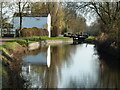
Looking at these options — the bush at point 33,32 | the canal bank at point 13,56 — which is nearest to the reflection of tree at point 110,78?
the canal bank at point 13,56

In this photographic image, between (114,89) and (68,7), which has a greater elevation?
(68,7)

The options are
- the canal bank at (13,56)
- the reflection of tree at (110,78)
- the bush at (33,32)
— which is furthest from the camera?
the bush at (33,32)

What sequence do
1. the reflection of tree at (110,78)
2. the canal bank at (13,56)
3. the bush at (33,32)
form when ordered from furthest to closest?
the bush at (33,32) → the reflection of tree at (110,78) → the canal bank at (13,56)

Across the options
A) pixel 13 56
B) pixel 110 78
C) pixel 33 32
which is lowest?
pixel 110 78

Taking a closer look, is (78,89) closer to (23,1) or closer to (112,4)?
(112,4)

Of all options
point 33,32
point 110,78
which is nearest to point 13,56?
point 110,78

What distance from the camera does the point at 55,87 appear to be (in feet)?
30.1

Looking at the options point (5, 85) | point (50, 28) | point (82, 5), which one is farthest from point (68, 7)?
point (50, 28)

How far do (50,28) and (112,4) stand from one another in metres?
21.6

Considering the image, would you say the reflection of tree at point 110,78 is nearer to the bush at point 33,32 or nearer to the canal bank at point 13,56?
the canal bank at point 13,56

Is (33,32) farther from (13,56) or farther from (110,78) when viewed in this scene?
(110,78)

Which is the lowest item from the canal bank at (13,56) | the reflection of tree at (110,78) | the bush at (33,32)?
the reflection of tree at (110,78)

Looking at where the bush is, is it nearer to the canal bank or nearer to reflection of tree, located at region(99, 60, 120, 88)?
the canal bank

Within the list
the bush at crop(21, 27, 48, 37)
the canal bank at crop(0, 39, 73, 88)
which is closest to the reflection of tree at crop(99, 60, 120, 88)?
the canal bank at crop(0, 39, 73, 88)
